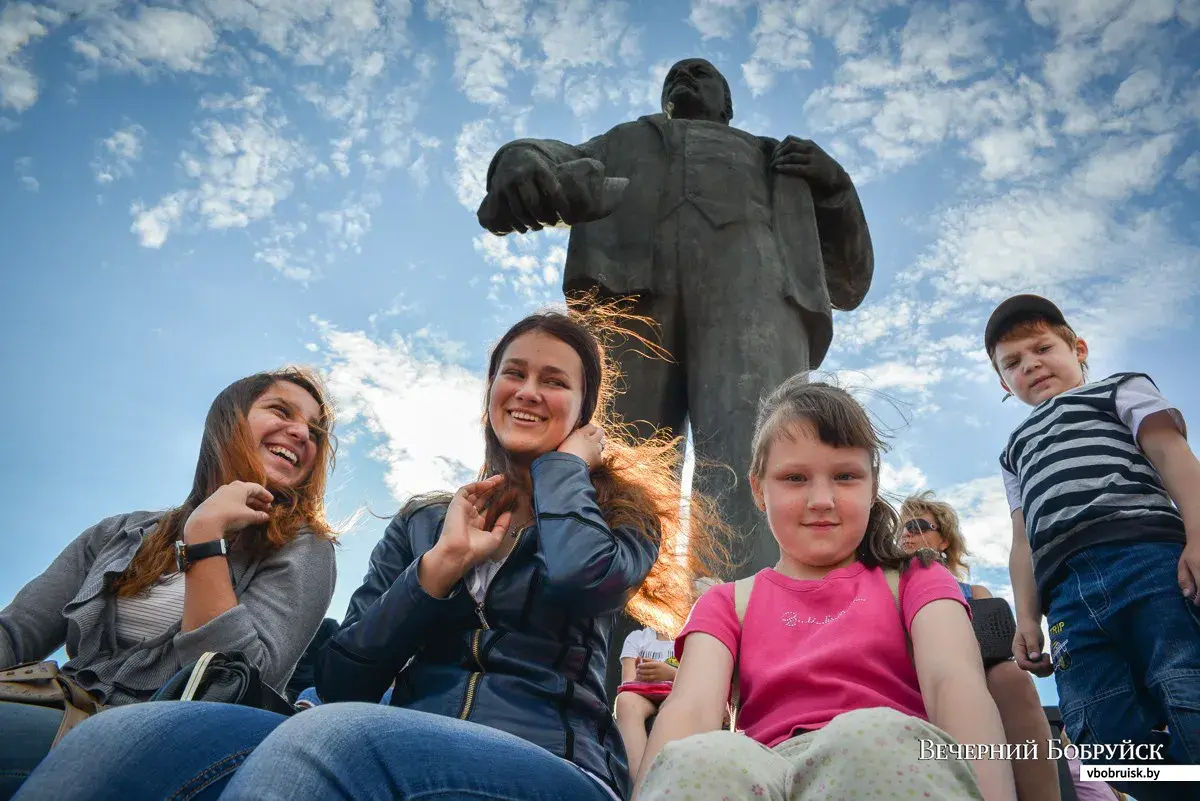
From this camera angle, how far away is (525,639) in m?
1.70

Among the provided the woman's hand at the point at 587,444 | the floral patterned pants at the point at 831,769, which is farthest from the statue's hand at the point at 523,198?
the floral patterned pants at the point at 831,769

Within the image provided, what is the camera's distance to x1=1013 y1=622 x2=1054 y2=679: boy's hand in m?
2.50

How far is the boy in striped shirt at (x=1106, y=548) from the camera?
2059 mm

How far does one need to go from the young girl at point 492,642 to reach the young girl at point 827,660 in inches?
8.2

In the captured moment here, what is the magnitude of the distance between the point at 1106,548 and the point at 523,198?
2.36 metres

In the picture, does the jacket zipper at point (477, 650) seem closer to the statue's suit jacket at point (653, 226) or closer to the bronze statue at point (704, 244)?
the bronze statue at point (704, 244)

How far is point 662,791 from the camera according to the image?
1019 mm

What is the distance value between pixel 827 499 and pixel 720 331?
234 centimetres

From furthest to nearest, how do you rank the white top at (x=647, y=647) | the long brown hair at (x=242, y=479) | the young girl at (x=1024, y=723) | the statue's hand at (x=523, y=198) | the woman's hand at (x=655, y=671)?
1. the statue's hand at (x=523, y=198)
2. the white top at (x=647, y=647)
3. the woman's hand at (x=655, y=671)
4. the long brown hair at (x=242, y=479)
5. the young girl at (x=1024, y=723)

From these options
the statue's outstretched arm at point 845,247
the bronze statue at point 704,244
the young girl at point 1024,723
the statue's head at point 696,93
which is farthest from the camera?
the statue's head at point 696,93

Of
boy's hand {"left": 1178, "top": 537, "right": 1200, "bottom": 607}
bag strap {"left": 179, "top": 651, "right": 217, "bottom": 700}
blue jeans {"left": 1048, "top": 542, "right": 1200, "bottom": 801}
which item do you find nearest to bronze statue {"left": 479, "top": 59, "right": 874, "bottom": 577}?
blue jeans {"left": 1048, "top": 542, "right": 1200, "bottom": 801}

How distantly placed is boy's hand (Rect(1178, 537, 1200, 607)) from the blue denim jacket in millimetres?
1299

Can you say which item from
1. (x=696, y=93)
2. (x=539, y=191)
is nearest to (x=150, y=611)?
(x=539, y=191)

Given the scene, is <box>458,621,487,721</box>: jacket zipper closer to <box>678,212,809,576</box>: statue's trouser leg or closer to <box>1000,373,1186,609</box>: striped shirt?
<box>1000,373,1186,609</box>: striped shirt
